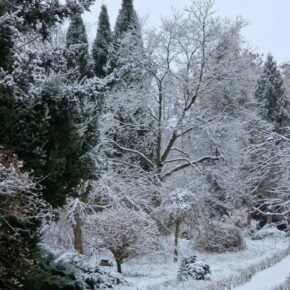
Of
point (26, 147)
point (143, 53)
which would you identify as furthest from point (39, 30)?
point (143, 53)

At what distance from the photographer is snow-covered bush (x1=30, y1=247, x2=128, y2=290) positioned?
21.2ft

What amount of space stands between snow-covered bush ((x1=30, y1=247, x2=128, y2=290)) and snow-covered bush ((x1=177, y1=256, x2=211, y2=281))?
78.4 inches

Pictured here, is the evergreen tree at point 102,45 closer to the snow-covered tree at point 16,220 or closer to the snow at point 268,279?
the snow at point 268,279

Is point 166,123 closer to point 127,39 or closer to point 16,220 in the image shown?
point 127,39

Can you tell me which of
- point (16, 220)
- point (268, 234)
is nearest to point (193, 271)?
point (16, 220)

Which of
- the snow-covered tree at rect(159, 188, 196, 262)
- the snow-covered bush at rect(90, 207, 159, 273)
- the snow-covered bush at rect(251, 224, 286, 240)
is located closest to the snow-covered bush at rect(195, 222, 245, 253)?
the snow-covered tree at rect(159, 188, 196, 262)

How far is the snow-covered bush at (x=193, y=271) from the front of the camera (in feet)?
35.0

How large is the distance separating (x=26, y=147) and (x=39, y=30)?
243 centimetres

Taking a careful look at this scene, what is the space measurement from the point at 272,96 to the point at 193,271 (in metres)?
19.4

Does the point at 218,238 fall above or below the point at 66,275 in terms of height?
below

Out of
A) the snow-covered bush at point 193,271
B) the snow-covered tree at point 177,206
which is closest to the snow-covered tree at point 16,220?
the snow-covered bush at point 193,271

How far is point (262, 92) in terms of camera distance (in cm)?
2919

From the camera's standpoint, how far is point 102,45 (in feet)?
66.4

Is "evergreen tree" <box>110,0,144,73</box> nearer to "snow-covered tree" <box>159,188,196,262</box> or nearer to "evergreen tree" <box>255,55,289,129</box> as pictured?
"snow-covered tree" <box>159,188,196,262</box>
